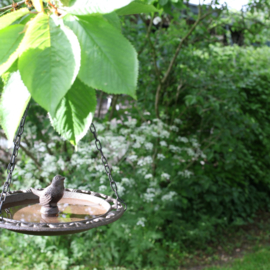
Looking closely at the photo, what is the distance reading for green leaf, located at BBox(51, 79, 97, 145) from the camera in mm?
448

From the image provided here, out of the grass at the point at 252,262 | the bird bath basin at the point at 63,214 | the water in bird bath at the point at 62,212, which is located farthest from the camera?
the grass at the point at 252,262

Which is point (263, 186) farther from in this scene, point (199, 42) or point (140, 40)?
point (140, 40)

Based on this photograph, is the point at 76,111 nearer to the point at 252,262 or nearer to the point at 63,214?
the point at 63,214

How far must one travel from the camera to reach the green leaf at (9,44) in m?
0.37

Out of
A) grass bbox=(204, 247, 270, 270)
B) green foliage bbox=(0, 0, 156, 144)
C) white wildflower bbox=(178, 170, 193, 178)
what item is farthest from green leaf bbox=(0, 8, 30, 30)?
grass bbox=(204, 247, 270, 270)

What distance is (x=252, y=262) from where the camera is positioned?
376cm

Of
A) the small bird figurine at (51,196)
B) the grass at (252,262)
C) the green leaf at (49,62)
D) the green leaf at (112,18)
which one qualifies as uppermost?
the green leaf at (112,18)

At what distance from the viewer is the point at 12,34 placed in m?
0.39

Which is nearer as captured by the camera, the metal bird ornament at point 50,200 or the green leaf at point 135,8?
the green leaf at point 135,8

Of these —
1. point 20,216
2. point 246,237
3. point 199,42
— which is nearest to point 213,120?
point 199,42

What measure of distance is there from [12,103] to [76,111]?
0.31 feet

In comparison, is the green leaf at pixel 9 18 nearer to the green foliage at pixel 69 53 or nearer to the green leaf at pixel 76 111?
the green foliage at pixel 69 53

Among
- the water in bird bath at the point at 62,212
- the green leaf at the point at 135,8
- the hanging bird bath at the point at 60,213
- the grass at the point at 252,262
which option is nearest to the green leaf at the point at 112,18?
the green leaf at the point at 135,8

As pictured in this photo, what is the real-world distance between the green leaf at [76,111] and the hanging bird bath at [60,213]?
484mm
